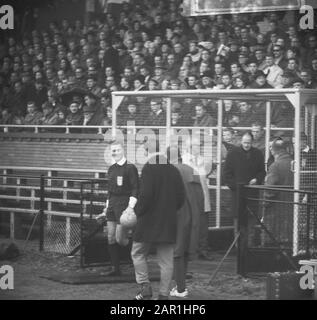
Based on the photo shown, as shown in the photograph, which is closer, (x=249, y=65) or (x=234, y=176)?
(x=234, y=176)

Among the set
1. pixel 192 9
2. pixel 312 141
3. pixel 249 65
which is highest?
pixel 192 9

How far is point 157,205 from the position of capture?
9.70m

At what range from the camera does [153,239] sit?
31.6ft

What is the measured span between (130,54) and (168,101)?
4.92 meters

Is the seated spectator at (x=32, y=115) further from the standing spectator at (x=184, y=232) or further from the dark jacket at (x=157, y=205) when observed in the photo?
the dark jacket at (x=157, y=205)

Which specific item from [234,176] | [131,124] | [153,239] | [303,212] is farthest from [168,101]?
[153,239]

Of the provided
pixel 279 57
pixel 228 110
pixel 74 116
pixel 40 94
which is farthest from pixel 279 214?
pixel 40 94

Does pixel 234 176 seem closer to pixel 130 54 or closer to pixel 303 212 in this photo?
pixel 303 212

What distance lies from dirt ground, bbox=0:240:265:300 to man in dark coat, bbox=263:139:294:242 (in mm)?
686

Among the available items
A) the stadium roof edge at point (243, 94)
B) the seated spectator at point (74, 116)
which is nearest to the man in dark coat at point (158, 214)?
the stadium roof edge at point (243, 94)

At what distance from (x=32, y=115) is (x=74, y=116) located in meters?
1.67

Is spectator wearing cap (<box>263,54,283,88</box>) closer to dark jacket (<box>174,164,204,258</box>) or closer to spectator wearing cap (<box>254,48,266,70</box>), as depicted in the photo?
spectator wearing cap (<box>254,48,266,70</box>)

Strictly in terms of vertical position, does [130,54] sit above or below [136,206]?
above

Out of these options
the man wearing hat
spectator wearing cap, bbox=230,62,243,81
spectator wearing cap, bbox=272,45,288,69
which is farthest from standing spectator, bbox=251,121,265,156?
the man wearing hat
